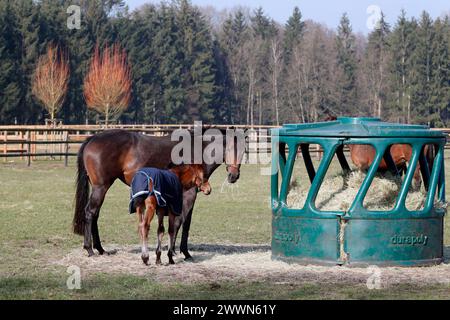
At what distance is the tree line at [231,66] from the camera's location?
6397 centimetres

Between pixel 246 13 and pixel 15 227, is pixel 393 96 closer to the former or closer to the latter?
pixel 246 13

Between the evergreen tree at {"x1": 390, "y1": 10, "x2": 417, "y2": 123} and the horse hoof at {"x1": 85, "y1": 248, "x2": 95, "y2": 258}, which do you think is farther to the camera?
the evergreen tree at {"x1": 390, "y1": 10, "x2": 417, "y2": 123}

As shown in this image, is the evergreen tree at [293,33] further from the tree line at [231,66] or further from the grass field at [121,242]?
the grass field at [121,242]

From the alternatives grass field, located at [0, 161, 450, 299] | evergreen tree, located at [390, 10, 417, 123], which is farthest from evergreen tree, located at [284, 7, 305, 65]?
grass field, located at [0, 161, 450, 299]

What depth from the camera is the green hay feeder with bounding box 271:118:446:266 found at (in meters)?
9.36

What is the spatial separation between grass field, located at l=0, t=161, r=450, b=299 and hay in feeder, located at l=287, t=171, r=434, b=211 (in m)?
1.27

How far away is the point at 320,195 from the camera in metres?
10.1

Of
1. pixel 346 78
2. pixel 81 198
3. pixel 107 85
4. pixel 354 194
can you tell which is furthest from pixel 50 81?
pixel 354 194

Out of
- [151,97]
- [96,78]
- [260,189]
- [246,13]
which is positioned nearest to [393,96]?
[151,97]

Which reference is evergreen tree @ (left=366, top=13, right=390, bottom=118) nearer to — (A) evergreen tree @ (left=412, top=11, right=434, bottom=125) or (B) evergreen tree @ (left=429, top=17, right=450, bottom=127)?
(A) evergreen tree @ (left=412, top=11, right=434, bottom=125)

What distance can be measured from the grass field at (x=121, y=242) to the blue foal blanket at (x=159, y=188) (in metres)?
0.78

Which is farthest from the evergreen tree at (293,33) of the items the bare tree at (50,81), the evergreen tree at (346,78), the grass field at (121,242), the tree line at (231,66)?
the grass field at (121,242)

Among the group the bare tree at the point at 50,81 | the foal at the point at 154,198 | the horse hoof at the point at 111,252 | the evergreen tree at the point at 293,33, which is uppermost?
the evergreen tree at the point at 293,33
